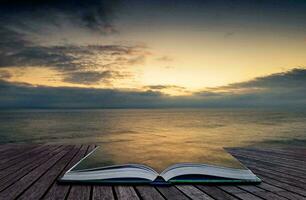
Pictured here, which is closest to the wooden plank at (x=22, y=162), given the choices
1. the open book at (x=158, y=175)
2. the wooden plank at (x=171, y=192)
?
the open book at (x=158, y=175)

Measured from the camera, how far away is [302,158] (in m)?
5.06

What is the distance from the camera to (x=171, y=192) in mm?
2793

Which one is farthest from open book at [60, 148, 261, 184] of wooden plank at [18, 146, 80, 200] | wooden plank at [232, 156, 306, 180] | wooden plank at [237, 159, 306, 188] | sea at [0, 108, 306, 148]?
sea at [0, 108, 306, 148]

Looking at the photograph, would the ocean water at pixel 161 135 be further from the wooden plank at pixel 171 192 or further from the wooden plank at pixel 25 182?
the wooden plank at pixel 171 192

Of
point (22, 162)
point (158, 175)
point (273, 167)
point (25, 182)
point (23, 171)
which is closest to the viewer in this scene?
point (158, 175)

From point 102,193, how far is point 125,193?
21 centimetres

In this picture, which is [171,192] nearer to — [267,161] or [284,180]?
[284,180]

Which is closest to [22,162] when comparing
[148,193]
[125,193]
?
[125,193]

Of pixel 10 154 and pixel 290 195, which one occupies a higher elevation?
pixel 10 154

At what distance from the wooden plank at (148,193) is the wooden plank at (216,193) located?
1.56 ft

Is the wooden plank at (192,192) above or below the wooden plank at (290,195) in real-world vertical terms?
above

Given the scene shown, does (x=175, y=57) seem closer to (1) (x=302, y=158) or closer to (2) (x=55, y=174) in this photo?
(1) (x=302, y=158)

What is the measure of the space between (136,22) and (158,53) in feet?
21.1

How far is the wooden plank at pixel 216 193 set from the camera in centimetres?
263
